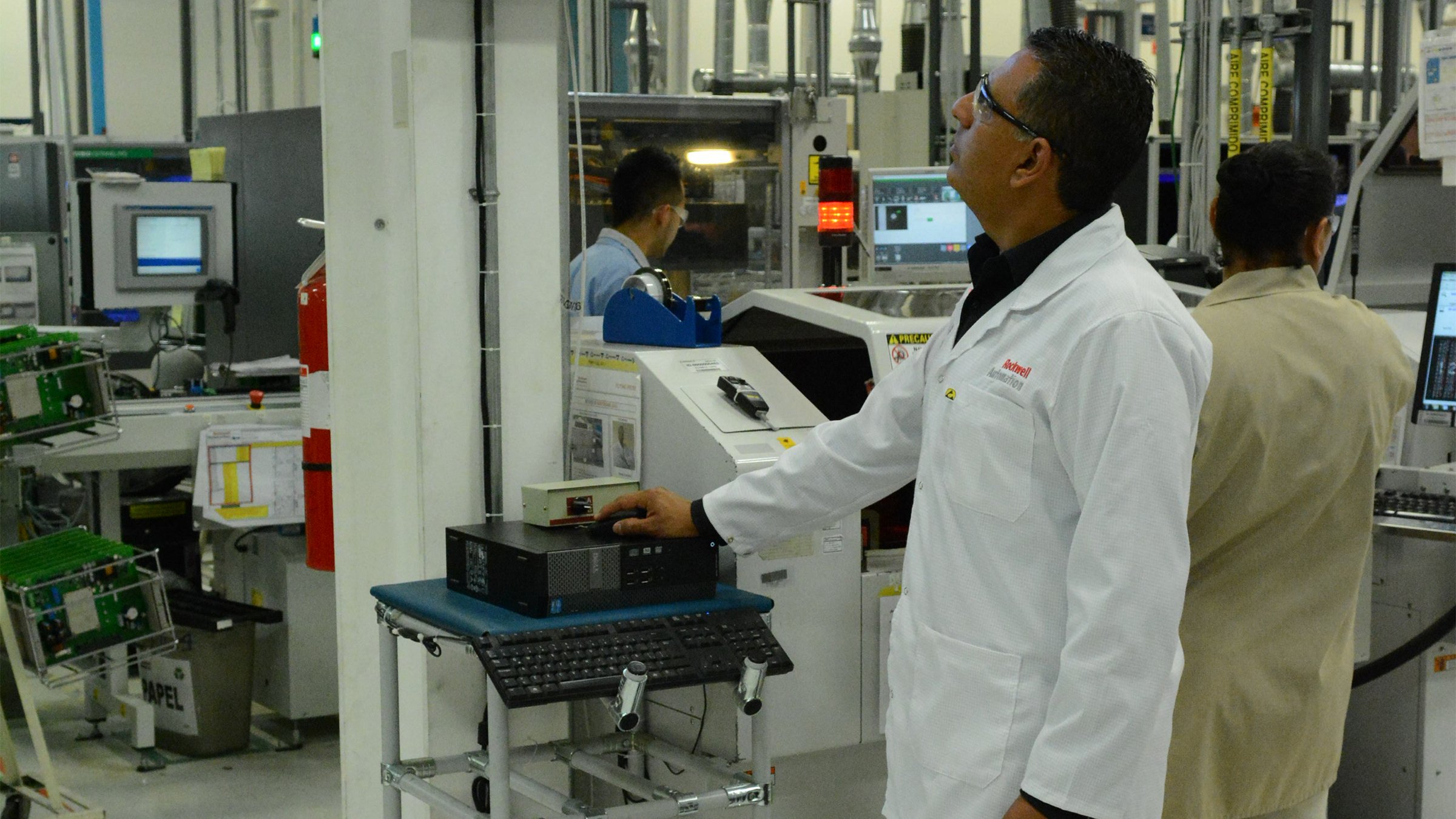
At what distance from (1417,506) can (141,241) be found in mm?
3580

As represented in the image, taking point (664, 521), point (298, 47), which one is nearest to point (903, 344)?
point (664, 521)

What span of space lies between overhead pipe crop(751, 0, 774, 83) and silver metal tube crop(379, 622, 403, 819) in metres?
5.99

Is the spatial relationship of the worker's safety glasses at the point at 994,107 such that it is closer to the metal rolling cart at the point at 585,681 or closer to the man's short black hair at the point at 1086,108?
the man's short black hair at the point at 1086,108

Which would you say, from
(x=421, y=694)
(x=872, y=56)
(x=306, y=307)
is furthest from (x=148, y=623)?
(x=872, y=56)

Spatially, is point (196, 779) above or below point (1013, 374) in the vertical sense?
below

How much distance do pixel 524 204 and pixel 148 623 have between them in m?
1.84

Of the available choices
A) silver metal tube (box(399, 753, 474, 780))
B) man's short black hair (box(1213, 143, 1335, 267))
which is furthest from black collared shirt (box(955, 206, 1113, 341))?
silver metal tube (box(399, 753, 474, 780))

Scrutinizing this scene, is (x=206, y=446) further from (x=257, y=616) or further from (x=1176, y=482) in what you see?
(x=1176, y=482)

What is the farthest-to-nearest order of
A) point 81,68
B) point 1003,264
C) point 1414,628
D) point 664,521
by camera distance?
point 81,68 → point 1414,628 → point 664,521 → point 1003,264

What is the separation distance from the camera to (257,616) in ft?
14.0

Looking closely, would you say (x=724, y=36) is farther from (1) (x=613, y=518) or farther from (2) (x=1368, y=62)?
(1) (x=613, y=518)

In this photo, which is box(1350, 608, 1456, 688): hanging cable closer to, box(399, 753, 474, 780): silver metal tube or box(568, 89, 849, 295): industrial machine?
box(399, 753, 474, 780): silver metal tube

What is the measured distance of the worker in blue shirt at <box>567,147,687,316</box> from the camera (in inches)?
161

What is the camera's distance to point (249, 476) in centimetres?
414
